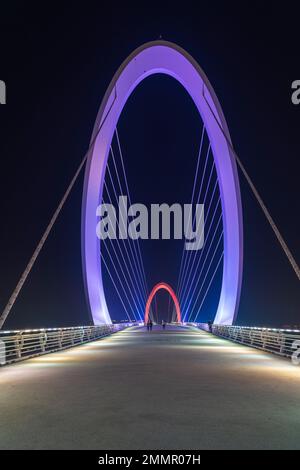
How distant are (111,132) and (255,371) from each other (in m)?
25.8

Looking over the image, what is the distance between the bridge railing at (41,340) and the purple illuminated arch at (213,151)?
14.3 feet

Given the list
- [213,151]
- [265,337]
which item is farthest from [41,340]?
[213,151]

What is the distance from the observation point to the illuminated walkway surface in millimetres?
4477

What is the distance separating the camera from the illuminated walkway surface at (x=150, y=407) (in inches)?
176

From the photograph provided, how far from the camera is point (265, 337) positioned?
1591 cm

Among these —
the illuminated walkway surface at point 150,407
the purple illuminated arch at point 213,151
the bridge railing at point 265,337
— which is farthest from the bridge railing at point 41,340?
the bridge railing at point 265,337

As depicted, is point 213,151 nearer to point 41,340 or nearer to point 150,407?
point 41,340

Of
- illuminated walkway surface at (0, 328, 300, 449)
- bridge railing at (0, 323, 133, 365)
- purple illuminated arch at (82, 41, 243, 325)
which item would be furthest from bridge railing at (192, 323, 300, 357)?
bridge railing at (0, 323, 133, 365)

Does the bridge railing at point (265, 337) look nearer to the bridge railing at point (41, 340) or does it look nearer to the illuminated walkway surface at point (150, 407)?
the illuminated walkway surface at point (150, 407)

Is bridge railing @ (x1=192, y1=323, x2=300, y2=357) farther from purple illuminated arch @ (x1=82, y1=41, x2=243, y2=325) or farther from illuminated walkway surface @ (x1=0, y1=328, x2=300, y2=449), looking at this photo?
purple illuminated arch @ (x1=82, y1=41, x2=243, y2=325)

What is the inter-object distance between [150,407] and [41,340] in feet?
30.6

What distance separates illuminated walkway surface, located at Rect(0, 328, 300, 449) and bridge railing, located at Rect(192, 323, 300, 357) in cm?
233

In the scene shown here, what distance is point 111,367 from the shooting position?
36.0 feet
